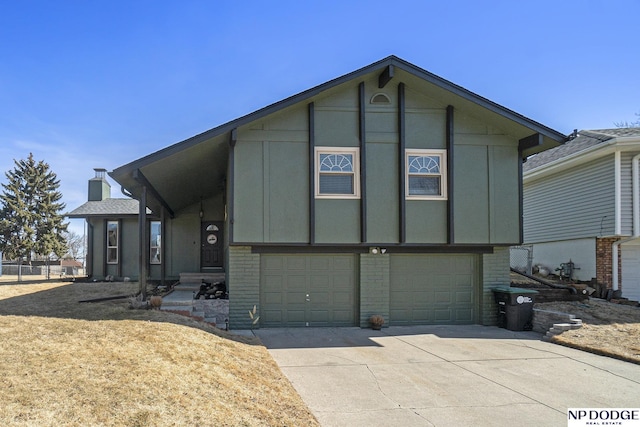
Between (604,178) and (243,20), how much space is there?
1200cm

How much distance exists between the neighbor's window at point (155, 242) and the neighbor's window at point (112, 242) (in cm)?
200

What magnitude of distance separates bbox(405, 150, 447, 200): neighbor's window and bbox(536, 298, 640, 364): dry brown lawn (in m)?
4.19

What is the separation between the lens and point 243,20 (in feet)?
39.7

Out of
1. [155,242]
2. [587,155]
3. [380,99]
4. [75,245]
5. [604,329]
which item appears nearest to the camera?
[604,329]

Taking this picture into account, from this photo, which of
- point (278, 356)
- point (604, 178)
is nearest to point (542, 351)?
point (278, 356)

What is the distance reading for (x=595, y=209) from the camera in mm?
15047

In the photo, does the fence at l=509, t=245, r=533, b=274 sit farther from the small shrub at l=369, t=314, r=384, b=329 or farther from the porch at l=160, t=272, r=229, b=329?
Answer: the porch at l=160, t=272, r=229, b=329

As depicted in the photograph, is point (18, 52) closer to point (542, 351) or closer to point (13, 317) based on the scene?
point (13, 317)

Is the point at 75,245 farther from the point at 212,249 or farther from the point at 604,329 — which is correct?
the point at 604,329

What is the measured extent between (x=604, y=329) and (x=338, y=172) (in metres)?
6.94

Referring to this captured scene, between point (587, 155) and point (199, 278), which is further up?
point (587, 155)

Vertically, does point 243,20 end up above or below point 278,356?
above

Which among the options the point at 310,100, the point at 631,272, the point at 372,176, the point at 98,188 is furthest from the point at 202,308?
the point at 98,188

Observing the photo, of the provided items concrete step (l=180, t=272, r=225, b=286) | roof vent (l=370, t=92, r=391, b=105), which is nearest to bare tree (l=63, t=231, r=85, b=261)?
concrete step (l=180, t=272, r=225, b=286)
